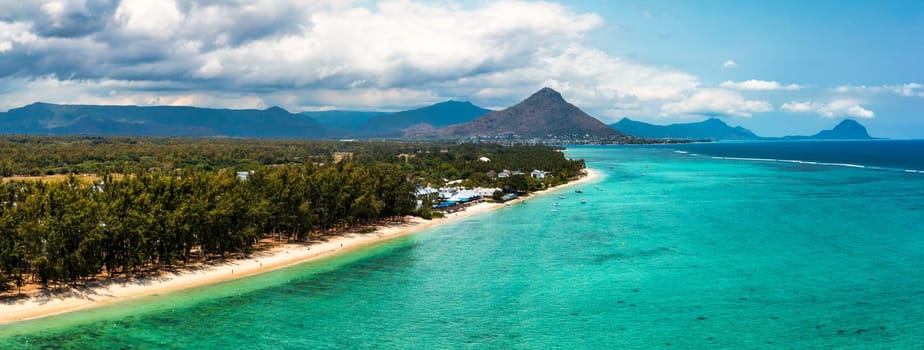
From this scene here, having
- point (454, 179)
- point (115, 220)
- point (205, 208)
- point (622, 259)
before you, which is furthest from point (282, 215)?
point (454, 179)

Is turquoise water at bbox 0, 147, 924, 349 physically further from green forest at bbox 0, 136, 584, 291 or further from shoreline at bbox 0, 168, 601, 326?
green forest at bbox 0, 136, 584, 291

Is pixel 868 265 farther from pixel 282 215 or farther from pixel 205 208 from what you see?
pixel 205 208

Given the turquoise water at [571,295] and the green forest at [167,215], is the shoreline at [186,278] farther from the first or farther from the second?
the turquoise water at [571,295]

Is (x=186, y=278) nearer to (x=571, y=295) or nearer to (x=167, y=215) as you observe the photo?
(x=167, y=215)

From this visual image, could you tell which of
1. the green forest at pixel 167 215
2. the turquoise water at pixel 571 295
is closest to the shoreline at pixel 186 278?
the green forest at pixel 167 215

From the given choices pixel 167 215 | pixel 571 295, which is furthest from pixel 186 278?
pixel 571 295

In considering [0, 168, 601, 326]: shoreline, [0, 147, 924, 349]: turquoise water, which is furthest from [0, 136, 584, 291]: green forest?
Result: [0, 147, 924, 349]: turquoise water
